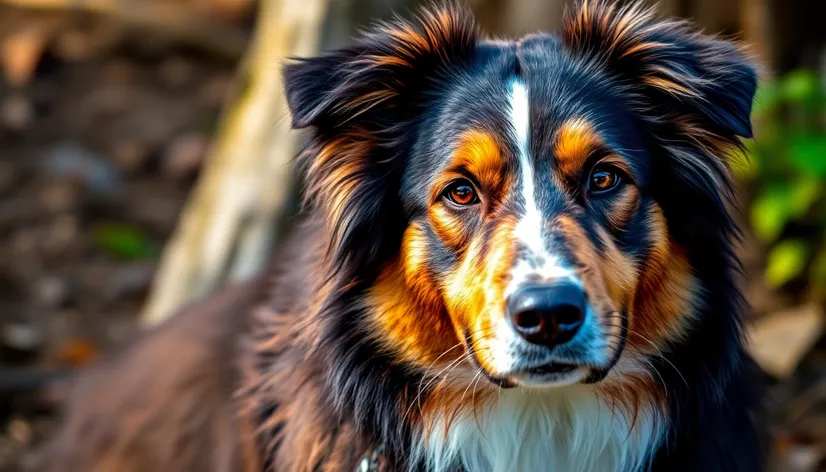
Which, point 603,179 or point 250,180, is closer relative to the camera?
point 603,179

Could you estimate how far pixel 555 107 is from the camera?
3199 millimetres

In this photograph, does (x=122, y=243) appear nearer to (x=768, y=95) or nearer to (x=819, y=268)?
(x=768, y=95)

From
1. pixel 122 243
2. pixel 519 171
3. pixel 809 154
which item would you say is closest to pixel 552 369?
pixel 519 171

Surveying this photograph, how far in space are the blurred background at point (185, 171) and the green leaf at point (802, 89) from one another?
18 mm

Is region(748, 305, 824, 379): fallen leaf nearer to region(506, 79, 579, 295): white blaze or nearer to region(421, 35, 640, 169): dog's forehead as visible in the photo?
region(421, 35, 640, 169): dog's forehead

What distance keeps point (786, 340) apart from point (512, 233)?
10.6 feet

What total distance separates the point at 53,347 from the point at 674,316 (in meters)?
4.27

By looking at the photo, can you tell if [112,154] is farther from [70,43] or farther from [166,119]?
[70,43]

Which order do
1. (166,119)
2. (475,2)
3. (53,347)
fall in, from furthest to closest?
1. (166,119)
2. (475,2)
3. (53,347)

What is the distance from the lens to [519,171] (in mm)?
3137

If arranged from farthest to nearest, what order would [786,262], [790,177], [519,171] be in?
[790,177], [786,262], [519,171]

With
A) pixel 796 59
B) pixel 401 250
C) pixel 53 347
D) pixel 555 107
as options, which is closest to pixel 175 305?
pixel 53 347

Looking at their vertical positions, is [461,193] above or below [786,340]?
above

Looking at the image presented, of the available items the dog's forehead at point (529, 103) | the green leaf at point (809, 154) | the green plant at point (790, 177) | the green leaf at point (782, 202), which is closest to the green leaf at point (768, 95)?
the green plant at point (790, 177)
